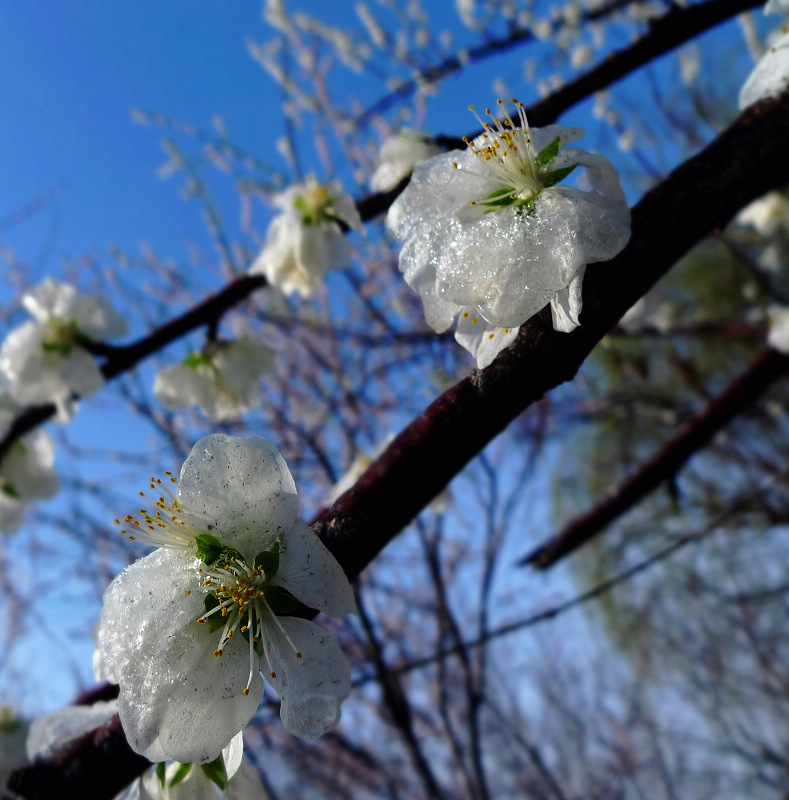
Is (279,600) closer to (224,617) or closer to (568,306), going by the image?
(224,617)

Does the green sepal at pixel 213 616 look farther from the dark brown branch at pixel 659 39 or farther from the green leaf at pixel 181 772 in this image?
the dark brown branch at pixel 659 39

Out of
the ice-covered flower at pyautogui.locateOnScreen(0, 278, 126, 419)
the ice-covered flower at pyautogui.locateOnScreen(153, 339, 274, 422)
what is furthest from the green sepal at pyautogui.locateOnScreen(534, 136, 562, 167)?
the ice-covered flower at pyautogui.locateOnScreen(0, 278, 126, 419)

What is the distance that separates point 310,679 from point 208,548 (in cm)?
17

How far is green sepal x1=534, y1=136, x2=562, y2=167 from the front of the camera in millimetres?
693

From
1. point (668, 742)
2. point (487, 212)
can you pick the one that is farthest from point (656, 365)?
point (487, 212)

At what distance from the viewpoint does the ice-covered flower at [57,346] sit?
4.88 ft

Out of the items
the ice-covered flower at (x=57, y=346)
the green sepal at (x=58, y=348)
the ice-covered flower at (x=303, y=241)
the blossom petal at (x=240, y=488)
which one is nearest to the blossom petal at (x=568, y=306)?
the blossom petal at (x=240, y=488)

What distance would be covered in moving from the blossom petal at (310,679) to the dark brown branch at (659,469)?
1.14m

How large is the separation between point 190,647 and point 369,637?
6.24ft

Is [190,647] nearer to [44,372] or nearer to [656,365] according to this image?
[44,372]

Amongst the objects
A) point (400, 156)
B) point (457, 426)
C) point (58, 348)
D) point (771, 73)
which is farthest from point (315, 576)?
point (58, 348)

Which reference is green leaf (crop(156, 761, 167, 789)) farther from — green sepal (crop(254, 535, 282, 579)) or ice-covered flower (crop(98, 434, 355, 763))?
green sepal (crop(254, 535, 282, 579))

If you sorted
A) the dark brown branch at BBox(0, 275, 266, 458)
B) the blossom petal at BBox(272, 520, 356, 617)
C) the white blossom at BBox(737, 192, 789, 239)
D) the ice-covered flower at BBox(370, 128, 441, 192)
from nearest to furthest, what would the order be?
the blossom petal at BBox(272, 520, 356, 617)
the ice-covered flower at BBox(370, 128, 441, 192)
the dark brown branch at BBox(0, 275, 266, 458)
the white blossom at BBox(737, 192, 789, 239)

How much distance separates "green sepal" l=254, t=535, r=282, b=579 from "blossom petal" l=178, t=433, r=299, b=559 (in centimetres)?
1
